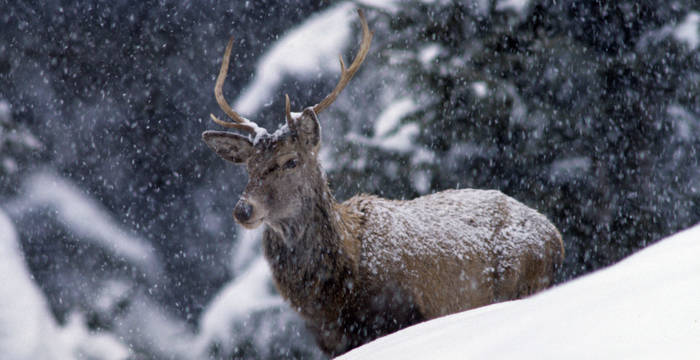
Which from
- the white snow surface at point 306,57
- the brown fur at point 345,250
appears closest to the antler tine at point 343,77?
the brown fur at point 345,250

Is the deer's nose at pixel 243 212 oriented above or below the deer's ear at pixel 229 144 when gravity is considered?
below

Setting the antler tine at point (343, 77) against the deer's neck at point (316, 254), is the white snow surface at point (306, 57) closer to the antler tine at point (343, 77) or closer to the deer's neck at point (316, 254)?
the antler tine at point (343, 77)

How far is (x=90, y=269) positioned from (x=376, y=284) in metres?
5.76

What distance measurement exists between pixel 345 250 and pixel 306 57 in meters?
4.71

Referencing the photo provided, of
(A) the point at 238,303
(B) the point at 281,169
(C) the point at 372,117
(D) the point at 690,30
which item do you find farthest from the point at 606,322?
(A) the point at 238,303

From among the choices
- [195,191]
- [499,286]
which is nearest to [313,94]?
[195,191]

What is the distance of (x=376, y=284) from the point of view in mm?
3650

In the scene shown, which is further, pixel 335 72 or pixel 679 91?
pixel 335 72

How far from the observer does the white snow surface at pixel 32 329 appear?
7691 millimetres

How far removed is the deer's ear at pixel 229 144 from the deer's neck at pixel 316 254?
19.9 inches

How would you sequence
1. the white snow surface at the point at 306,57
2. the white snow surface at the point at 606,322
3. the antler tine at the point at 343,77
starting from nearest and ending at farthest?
the white snow surface at the point at 606,322 < the antler tine at the point at 343,77 < the white snow surface at the point at 306,57

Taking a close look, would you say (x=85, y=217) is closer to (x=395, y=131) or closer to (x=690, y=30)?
(x=395, y=131)

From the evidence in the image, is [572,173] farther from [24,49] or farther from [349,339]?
[24,49]

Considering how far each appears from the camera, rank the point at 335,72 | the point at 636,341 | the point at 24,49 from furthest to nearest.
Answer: the point at 24,49 < the point at 335,72 < the point at 636,341
